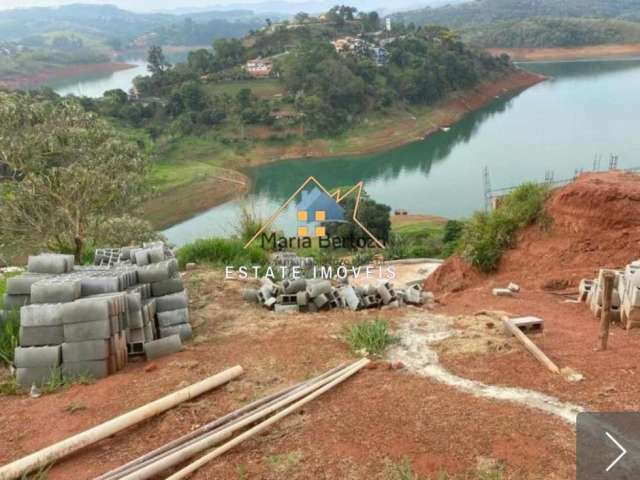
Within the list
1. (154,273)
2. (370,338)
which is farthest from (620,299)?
(154,273)

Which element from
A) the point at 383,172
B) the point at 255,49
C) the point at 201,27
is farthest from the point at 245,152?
the point at 201,27

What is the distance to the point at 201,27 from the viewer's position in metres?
136

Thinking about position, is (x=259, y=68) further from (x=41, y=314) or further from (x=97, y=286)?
(x=41, y=314)

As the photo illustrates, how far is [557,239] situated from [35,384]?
772 cm

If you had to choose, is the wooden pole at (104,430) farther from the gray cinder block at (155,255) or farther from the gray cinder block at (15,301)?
the gray cinder block at (15,301)

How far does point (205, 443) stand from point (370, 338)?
2.05m

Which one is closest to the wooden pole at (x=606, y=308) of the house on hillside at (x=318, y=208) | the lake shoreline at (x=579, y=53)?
the house on hillside at (x=318, y=208)

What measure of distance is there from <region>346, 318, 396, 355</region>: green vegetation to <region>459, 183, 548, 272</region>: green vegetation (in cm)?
466

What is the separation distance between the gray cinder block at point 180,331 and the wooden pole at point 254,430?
77.6 inches

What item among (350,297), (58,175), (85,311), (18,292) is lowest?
(350,297)

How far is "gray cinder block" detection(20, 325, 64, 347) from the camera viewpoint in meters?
4.89

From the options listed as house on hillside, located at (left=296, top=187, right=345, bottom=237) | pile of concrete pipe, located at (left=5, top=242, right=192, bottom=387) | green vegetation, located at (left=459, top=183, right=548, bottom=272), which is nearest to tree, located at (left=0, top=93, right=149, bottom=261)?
pile of concrete pipe, located at (left=5, top=242, right=192, bottom=387)

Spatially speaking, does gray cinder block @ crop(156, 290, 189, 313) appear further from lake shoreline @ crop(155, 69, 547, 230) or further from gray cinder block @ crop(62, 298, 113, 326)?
lake shoreline @ crop(155, 69, 547, 230)

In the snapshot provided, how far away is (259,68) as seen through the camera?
5312 cm
